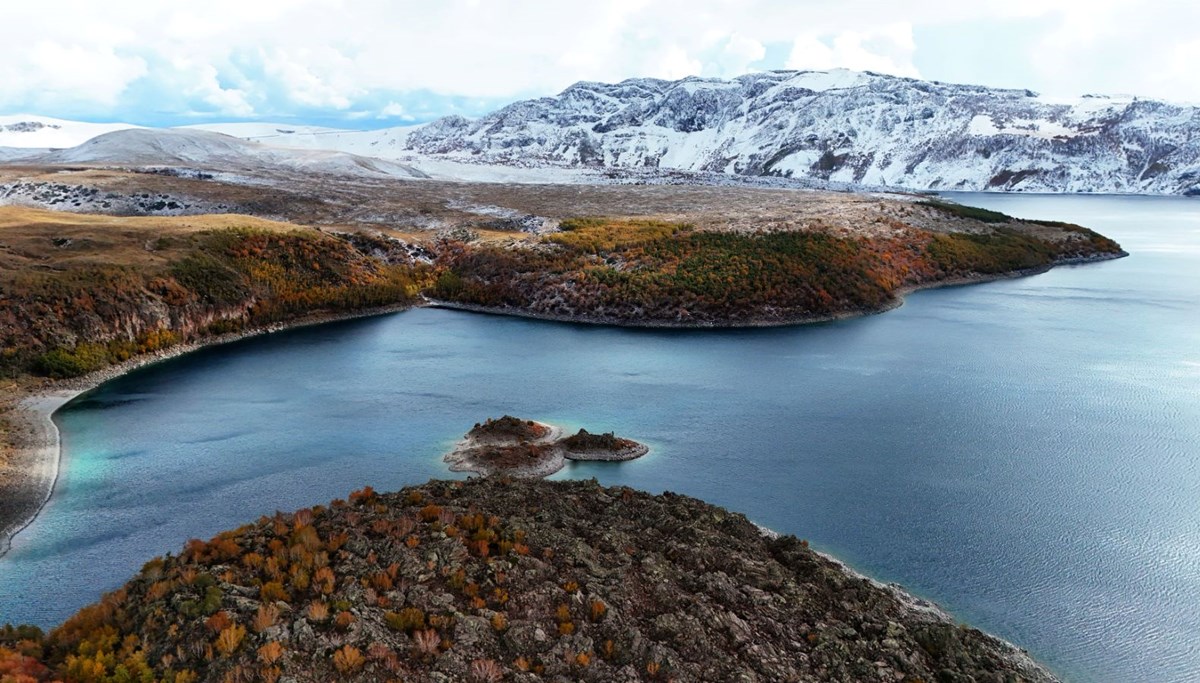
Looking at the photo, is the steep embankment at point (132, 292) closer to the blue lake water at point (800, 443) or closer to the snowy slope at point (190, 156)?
the blue lake water at point (800, 443)

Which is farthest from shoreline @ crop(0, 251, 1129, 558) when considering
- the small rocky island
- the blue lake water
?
the small rocky island

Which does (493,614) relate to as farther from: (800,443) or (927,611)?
(800,443)

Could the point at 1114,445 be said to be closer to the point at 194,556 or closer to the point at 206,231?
the point at 194,556

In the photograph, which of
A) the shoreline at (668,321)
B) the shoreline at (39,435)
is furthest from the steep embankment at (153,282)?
the shoreline at (668,321)

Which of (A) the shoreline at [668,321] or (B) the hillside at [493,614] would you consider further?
(A) the shoreline at [668,321]

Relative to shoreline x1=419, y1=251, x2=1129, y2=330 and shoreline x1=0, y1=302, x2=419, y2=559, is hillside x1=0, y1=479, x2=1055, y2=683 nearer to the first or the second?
shoreline x1=0, y1=302, x2=419, y2=559

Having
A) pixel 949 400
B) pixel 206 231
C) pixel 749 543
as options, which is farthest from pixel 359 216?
pixel 749 543
